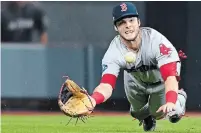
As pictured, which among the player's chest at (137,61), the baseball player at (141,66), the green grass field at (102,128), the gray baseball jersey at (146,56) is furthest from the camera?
the green grass field at (102,128)

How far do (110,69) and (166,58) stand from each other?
1.86ft

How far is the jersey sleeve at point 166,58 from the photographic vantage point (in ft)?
24.7

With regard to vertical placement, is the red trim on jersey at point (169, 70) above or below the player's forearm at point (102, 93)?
above

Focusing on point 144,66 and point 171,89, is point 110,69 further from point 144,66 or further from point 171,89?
point 171,89

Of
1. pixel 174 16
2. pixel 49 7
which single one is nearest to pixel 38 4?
pixel 49 7

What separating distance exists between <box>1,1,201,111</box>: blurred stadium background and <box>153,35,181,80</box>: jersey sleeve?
5.90 m

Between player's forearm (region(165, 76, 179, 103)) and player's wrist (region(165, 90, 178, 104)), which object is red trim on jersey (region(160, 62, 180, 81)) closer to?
player's forearm (region(165, 76, 179, 103))

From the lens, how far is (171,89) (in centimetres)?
732

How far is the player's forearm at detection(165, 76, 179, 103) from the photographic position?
23.5 ft

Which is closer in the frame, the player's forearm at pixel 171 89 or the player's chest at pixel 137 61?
the player's forearm at pixel 171 89

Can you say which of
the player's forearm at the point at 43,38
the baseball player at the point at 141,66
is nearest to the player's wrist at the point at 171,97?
→ the baseball player at the point at 141,66

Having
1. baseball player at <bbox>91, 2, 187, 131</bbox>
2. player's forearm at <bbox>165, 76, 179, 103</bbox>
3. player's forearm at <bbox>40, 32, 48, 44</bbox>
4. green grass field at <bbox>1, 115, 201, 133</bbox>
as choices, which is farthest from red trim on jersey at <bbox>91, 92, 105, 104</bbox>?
player's forearm at <bbox>40, 32, 48, 44</bbox>

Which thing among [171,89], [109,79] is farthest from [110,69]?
[171,89]

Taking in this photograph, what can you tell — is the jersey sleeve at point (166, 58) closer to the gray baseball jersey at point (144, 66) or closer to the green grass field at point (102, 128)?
the gray baseball jersey at point (144, 66)
